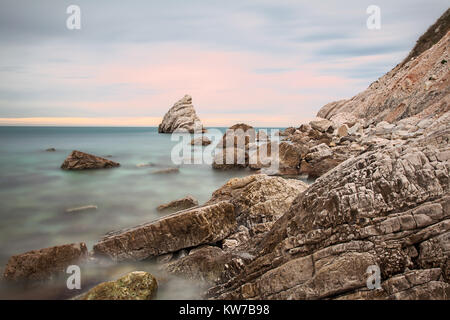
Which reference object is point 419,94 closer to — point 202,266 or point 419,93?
point 419,93

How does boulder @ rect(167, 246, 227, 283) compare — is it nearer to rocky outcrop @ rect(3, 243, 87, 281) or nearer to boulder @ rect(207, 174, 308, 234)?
boulder @ rect(207, 174, 308, 234)

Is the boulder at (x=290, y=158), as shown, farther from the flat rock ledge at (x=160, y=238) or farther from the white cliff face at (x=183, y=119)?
the white cliff face at (x=183, y=119)

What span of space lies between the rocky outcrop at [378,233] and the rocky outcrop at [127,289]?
6.53 ft

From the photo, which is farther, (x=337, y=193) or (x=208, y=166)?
(x=208, y=166)

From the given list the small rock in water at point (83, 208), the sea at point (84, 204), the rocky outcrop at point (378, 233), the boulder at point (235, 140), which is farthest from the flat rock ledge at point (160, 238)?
the boulder at point (235, 140)

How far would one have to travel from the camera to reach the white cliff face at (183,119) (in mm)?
80000

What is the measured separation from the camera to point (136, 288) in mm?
5270

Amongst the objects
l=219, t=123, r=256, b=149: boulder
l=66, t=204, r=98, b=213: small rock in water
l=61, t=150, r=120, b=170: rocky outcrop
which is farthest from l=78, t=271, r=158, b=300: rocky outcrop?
l=219, t=123, r=256, b=149: boulder

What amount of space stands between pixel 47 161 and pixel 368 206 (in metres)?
26.6

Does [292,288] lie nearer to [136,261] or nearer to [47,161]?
[136,261]

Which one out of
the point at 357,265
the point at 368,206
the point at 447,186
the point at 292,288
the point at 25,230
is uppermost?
the point at 447,186
